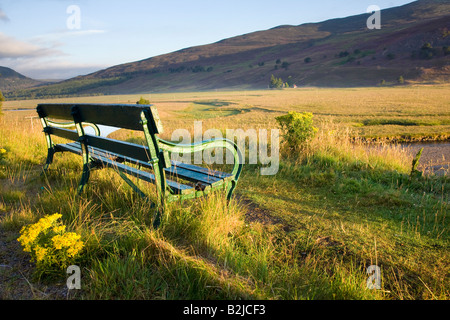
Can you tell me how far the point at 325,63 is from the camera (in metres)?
103

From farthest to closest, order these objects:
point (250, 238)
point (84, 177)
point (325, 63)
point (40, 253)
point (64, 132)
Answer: point (325, 63) < point (64, 132) < point (84, 177) < point (250, 238) < point (40, 253)

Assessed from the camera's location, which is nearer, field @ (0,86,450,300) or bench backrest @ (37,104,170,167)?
field @ (0,86,450,300)

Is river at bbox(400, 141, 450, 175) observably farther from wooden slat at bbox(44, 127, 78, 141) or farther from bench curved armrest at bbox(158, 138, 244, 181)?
wooden slat at bbox(44, 127, 78, 141)

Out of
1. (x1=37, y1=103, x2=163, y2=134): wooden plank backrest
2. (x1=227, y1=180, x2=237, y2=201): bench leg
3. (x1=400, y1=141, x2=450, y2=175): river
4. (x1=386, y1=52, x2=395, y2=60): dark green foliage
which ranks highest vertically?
(x1=386, y1=52, x2=395, y2=60): dark green foliage

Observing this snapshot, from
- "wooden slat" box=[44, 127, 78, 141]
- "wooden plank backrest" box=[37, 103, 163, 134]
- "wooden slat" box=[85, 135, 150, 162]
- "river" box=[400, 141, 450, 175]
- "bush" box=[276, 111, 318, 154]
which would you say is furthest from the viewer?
"river" box=[400, 141, 450, 175]

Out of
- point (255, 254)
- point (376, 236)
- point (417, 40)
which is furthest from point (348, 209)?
point (417, 40)

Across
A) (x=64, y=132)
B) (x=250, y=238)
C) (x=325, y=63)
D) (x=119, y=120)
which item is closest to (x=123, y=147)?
(x=119, y=120)

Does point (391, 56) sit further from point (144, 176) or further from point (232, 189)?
point (144, 176)

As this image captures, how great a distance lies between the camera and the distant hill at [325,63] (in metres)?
75.4

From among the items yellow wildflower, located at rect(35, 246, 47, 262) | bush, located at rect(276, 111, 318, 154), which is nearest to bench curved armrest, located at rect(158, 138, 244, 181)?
yellow wildflower, located at rect(35, 246, 47, 262)

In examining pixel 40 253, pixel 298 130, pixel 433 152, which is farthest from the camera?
pixel 433 152

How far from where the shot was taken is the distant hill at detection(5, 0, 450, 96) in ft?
247

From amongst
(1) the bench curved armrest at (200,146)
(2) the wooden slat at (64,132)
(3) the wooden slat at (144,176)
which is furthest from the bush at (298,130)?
(2) the wooden slat at (64,132)

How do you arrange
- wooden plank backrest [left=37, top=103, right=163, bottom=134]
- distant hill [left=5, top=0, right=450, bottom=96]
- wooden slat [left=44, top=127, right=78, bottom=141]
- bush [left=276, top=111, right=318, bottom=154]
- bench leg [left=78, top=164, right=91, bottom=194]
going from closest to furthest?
wooden plank backrest [left=37, top=103, right=163, bottom=134] → bench leg [left=78, top=164, right=91, bottom=194] → wooden slat [left=44, top=127, right=78, bottom=141] → bush [left=276, top=111, right=318, bottom=154] → distant hill [left=5, top=0, right=450, bottom=96]
